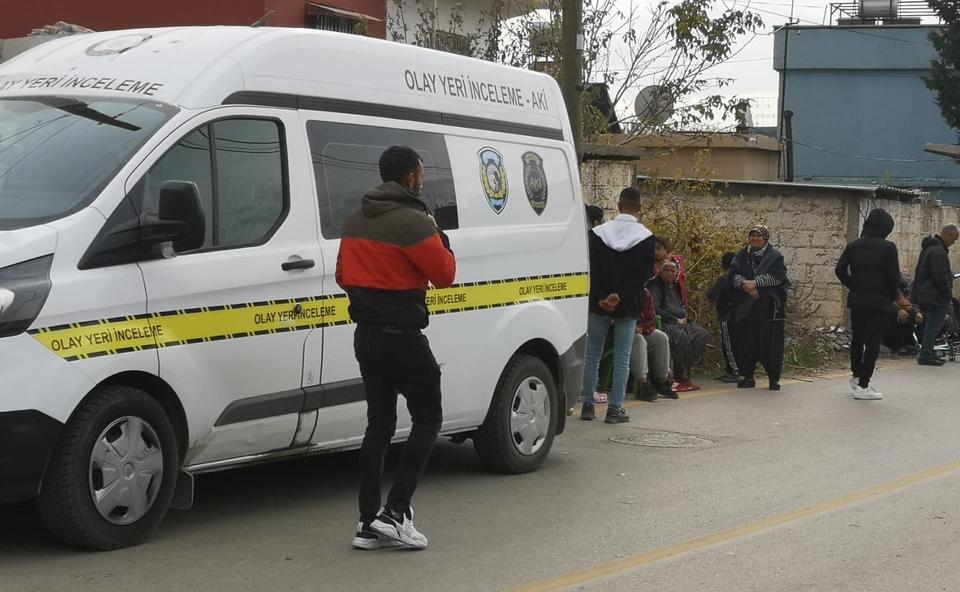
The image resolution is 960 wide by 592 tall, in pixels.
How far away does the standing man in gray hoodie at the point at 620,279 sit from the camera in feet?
36.8

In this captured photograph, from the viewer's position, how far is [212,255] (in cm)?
674

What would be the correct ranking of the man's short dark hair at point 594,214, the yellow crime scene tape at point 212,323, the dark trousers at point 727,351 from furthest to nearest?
1. the dark trousers at point 727,351
2. the man's short dark hair at point 594,214
3. the yellow crime scene tape at point 212,323

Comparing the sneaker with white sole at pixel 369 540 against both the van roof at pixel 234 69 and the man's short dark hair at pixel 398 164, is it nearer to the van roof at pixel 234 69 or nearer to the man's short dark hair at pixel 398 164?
the man's short dark hair at pixel 398 164

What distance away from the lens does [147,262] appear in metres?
6.46

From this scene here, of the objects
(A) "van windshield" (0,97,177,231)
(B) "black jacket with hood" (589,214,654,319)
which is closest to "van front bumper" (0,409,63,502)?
(A) "van windshield" (0,97,177,231)

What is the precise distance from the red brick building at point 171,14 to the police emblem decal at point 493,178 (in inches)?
437

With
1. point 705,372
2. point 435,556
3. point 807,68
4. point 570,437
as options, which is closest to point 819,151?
point 807,68

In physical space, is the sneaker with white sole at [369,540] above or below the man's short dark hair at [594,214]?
below

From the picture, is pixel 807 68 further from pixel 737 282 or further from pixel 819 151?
pixel 737 282

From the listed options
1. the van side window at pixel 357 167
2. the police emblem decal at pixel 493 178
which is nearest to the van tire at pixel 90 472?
the van side window at pixel 357 167

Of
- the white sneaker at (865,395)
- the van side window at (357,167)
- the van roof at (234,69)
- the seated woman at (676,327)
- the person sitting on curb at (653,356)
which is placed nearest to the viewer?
the van roof at (234,69)

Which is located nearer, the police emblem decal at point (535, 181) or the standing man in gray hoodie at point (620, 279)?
the police emblem decal at point (535, 181)

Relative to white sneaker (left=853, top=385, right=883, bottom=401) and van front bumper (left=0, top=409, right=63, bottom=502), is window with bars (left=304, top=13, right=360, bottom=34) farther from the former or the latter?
van front bumper (left=0, top=409, right=63, bottom=502)

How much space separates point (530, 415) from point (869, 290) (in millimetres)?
5896
